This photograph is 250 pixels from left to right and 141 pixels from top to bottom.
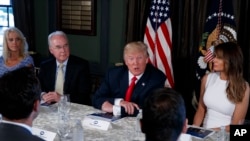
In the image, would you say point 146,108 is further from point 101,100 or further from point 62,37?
point 62,37

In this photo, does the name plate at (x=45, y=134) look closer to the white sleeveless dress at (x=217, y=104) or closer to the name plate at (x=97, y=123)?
the name plate at (x=97, y=123)

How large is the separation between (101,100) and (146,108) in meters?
1.37

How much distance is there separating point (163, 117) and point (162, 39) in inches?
105

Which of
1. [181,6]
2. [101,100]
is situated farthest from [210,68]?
[101,100]

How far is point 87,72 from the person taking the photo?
317 cm

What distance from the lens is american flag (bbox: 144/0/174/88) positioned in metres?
3.79

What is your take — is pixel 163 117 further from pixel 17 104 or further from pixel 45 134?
pixel 45 134

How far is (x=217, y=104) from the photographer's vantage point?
2.61 metres

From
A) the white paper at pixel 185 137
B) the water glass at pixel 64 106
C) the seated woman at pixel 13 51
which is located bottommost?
the white paper at pixel 185 137

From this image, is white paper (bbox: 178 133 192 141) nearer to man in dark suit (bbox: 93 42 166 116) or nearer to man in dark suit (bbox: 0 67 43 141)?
man in dark suit (bbox: 93 42 166 116)

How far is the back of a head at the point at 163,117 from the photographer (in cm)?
121

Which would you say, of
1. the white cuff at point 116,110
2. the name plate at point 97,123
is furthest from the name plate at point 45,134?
the white cuff at point 116,110

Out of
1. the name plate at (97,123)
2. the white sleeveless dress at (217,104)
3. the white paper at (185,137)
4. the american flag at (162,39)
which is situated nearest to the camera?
the white paper at (185,137)

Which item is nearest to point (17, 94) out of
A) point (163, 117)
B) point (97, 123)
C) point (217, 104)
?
point (163, 117)
